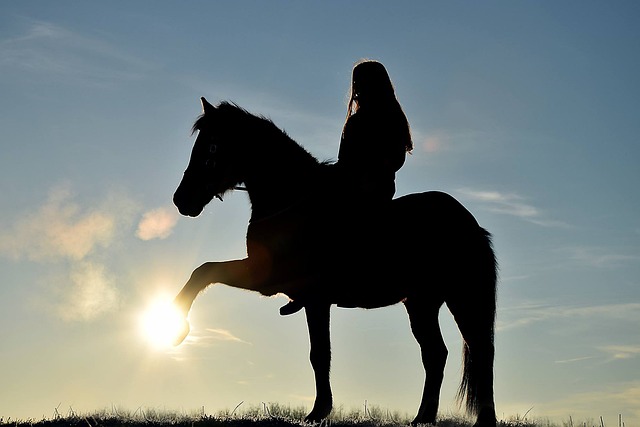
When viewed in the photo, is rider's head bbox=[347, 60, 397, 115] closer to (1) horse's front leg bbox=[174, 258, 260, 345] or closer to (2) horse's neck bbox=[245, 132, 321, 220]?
(2) horse's neck bbox=[245, 132, 321, 220]

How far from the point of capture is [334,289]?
11.5 m

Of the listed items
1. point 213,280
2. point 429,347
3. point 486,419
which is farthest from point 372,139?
point 486,419

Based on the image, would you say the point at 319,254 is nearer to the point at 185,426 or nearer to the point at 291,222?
the point at 291,222

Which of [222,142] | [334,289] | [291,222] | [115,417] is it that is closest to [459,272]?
[334,289]

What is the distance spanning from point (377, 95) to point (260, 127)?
1606 mm

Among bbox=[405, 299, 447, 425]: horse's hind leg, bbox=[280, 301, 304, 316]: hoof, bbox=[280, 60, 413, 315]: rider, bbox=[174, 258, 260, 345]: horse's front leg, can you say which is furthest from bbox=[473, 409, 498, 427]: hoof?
bbox=[174, 258, 260, 345]: horse's front leg

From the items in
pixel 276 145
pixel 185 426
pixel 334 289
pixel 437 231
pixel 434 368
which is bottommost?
pixel 185 426

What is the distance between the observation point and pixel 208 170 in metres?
11.0

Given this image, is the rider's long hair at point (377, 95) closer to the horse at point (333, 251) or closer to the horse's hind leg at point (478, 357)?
the horse at point (333, 251)

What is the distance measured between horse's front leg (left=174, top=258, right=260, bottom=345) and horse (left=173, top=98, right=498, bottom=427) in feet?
0.04

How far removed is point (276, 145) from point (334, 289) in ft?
6.48

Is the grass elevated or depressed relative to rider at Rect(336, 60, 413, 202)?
depressed

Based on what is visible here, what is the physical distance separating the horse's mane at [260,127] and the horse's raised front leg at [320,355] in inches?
75.4

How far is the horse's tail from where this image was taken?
38.4 feet
